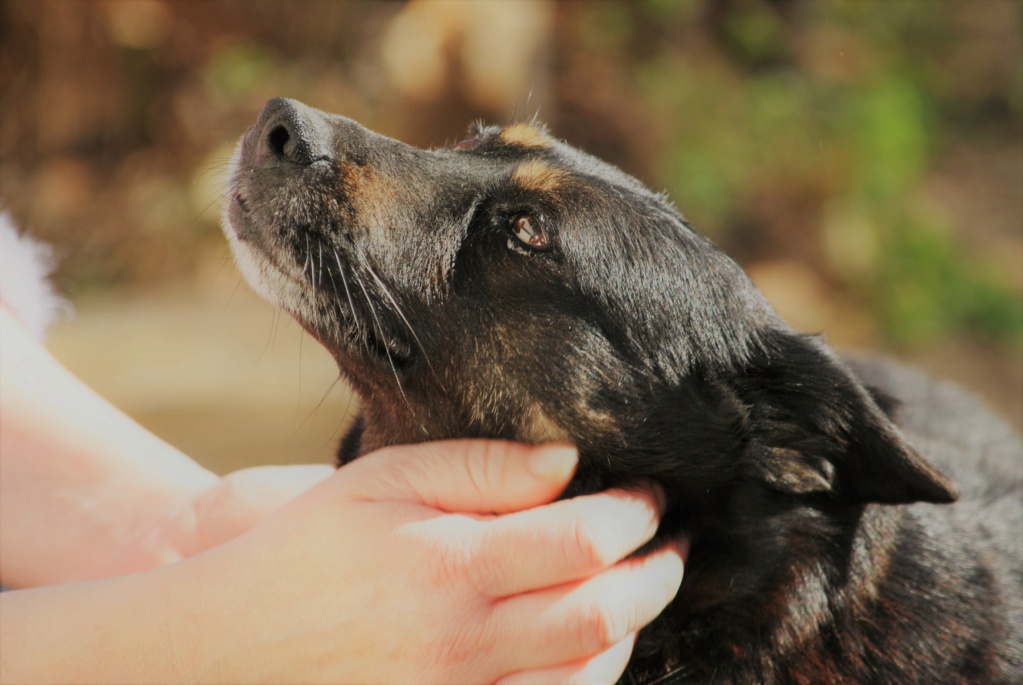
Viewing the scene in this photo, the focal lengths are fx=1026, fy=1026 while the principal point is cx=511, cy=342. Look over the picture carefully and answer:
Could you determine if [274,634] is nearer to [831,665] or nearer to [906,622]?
[831,665]

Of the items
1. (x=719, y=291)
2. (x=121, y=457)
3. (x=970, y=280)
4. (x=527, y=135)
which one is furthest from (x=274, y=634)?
(x=970, y=280)

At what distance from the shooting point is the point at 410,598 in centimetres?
194

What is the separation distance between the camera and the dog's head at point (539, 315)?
90.6 inches

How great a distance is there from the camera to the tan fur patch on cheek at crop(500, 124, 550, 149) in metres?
2.63

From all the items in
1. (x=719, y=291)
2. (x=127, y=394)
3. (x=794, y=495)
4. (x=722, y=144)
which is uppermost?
(x=722, y=144)

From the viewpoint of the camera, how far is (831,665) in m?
2.36

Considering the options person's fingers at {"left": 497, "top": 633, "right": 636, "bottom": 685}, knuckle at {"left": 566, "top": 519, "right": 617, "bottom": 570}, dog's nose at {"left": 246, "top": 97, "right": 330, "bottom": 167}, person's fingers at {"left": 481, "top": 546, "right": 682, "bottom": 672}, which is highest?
dog's nose at {"left": 246, "top": 97, "right": 330, "bottom": 167}

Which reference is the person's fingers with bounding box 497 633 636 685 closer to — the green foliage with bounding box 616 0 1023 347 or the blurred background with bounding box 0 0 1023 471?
the blurred background with bounding box 0 0 1023 471

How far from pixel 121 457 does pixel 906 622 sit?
2013 mm

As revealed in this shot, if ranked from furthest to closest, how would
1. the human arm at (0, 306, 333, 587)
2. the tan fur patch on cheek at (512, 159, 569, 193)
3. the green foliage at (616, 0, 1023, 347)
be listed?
the green foliage at (616, 0, 1023, 347) < the human arm at (0, 306, 333, 587) < the tan fur patch on cheek at (512, 159, 569, 193)

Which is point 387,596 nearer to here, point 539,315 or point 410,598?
point 410,598

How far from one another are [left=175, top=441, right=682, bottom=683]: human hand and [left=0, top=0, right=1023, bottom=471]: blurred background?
485cm

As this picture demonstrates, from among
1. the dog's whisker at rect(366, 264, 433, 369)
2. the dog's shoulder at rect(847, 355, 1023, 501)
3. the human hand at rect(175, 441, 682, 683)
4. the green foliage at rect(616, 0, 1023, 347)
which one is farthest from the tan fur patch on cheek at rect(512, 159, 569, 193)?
the green foliage at rect(616, 0, 1023, 347)

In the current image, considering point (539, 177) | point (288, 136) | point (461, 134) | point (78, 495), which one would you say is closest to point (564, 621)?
point (539, 177)
